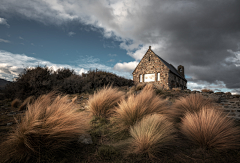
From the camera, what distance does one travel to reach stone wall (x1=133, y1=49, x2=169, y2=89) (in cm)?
1518

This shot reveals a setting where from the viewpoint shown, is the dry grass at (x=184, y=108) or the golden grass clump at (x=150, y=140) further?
the dry grass at (x=184, y=108)

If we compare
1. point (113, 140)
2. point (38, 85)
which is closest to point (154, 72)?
point (38, 85)

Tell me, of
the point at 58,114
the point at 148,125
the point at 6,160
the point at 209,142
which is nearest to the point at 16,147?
the point at 6,160

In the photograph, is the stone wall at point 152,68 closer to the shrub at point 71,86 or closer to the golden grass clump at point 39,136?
the shrub at point 71,86

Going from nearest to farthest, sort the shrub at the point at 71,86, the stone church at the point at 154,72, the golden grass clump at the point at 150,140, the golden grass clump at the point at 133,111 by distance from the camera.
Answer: the golden grass clump at the point at 150,140 → the golden grass clump at the point at 133,111 → the shrub at the point at 71,86 → the stone church at the point at 154,72

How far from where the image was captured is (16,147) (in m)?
1.84

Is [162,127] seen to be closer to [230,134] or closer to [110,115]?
[230,134]

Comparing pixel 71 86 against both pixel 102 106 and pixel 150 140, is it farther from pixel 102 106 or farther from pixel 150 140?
pixel 150 140

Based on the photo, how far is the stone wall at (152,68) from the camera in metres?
15.2

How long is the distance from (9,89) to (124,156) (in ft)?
26.0

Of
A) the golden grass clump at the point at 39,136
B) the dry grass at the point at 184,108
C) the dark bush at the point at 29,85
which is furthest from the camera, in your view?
the dark bush at the point at 29,85

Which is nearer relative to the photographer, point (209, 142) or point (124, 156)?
point (124, 156)

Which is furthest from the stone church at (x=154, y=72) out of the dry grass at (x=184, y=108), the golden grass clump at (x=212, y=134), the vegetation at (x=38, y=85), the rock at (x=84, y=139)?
the rock at (x=84, y=139)

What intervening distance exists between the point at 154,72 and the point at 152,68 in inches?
24.2
